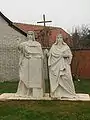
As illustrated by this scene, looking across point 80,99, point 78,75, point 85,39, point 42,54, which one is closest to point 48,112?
point 80,99

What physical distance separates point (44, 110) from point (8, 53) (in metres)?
13.5

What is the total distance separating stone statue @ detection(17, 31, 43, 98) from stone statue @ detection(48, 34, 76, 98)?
15.3 inches

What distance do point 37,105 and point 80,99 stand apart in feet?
5.98

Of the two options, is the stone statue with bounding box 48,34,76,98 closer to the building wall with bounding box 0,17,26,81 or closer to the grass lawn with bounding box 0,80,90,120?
the grass lawn with bounding box 0,80,90,120

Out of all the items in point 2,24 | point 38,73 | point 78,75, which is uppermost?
point 2,24

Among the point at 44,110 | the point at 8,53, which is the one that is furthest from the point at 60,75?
the point at 8,53

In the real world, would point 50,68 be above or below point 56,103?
above

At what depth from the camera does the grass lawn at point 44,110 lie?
852cm

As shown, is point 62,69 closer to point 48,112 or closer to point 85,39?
point 48,112

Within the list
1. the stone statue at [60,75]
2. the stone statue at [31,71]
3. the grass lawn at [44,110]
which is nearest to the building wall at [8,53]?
the stone statue at [31,71]

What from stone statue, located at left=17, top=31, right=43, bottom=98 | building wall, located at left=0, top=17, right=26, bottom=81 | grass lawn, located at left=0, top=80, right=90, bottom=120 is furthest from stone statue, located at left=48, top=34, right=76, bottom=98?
building wall, located at left=0, top=17, right=26, bottom=81

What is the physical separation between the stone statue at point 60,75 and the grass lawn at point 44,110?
38.5 inches

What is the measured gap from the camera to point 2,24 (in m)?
22.0

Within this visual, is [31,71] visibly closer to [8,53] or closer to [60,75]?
[60,75]
